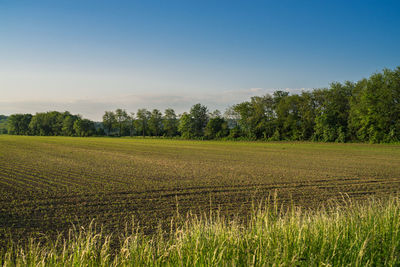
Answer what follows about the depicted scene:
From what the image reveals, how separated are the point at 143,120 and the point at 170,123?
787 inches

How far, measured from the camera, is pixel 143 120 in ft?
456

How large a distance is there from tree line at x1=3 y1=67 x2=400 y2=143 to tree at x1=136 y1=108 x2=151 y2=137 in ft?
1.59

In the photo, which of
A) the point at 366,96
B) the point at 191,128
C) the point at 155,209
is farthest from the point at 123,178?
the point at 191,128

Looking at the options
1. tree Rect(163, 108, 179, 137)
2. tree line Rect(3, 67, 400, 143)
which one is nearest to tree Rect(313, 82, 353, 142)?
tree line Rect(3, 67, 400, 143)

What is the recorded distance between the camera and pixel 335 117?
70250mm

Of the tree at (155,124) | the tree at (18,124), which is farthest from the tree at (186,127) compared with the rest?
the tree at (18,124)

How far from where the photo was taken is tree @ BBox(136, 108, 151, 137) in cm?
13525

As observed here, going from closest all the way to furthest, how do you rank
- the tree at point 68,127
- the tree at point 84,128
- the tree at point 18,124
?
the tree at point 84,128, the tree at point 68,127, the tree at point 18,124

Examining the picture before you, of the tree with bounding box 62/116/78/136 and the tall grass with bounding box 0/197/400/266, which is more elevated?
the tree with bounding box 62/116/78/136

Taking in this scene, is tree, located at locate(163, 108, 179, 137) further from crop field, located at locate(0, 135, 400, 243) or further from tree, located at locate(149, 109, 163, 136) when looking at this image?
crop field, located at locate(0, 135, 400, 243)

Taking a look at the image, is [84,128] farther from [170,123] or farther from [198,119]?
[198,119]

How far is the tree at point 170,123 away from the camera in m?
121

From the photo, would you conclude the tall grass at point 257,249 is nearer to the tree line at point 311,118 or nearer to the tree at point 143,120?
the tree line at point 311,118

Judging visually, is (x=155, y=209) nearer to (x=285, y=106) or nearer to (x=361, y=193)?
(x=361, y=193)
